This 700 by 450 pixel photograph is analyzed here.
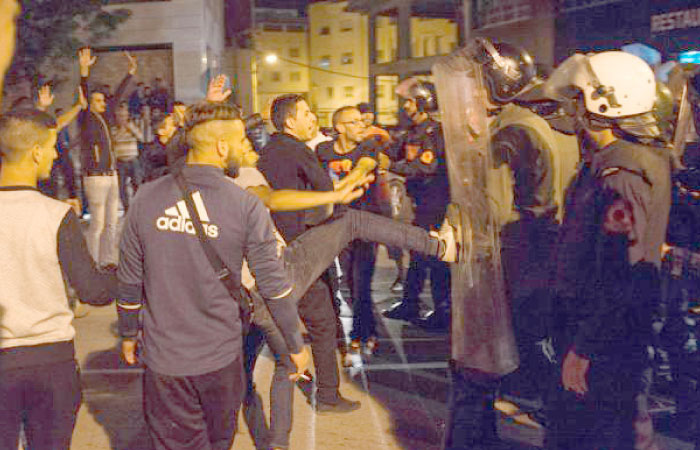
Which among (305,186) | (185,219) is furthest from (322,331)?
(185,219)

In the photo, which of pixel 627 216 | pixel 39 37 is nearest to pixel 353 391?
pixel 627 216

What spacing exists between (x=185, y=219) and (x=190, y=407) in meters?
0.77

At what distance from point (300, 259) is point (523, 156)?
1.37m

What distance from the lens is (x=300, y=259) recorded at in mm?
4215

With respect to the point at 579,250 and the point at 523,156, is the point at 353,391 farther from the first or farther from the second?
the point at 579,250

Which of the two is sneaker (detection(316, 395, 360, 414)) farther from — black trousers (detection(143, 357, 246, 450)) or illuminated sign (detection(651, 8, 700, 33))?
illuminated sign (detection(651, 8, 700, 33))

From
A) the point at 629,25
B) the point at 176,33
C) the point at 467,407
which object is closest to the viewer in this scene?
the point at 467,407

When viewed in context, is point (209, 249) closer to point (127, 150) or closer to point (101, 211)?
point (101, 211)

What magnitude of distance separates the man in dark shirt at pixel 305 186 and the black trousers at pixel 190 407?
1.60 metres

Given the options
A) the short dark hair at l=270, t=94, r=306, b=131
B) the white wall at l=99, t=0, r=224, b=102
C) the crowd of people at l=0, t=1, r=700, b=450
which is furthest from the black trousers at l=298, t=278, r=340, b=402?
the white wall at l=99, t=0, r=224, b=102

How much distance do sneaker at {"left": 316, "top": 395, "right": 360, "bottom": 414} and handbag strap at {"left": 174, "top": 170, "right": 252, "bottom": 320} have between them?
2080mm

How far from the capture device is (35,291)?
288 centimetres

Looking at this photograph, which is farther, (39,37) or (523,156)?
(39,37)

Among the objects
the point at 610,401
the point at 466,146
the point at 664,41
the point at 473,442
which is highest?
the point at 664,41
